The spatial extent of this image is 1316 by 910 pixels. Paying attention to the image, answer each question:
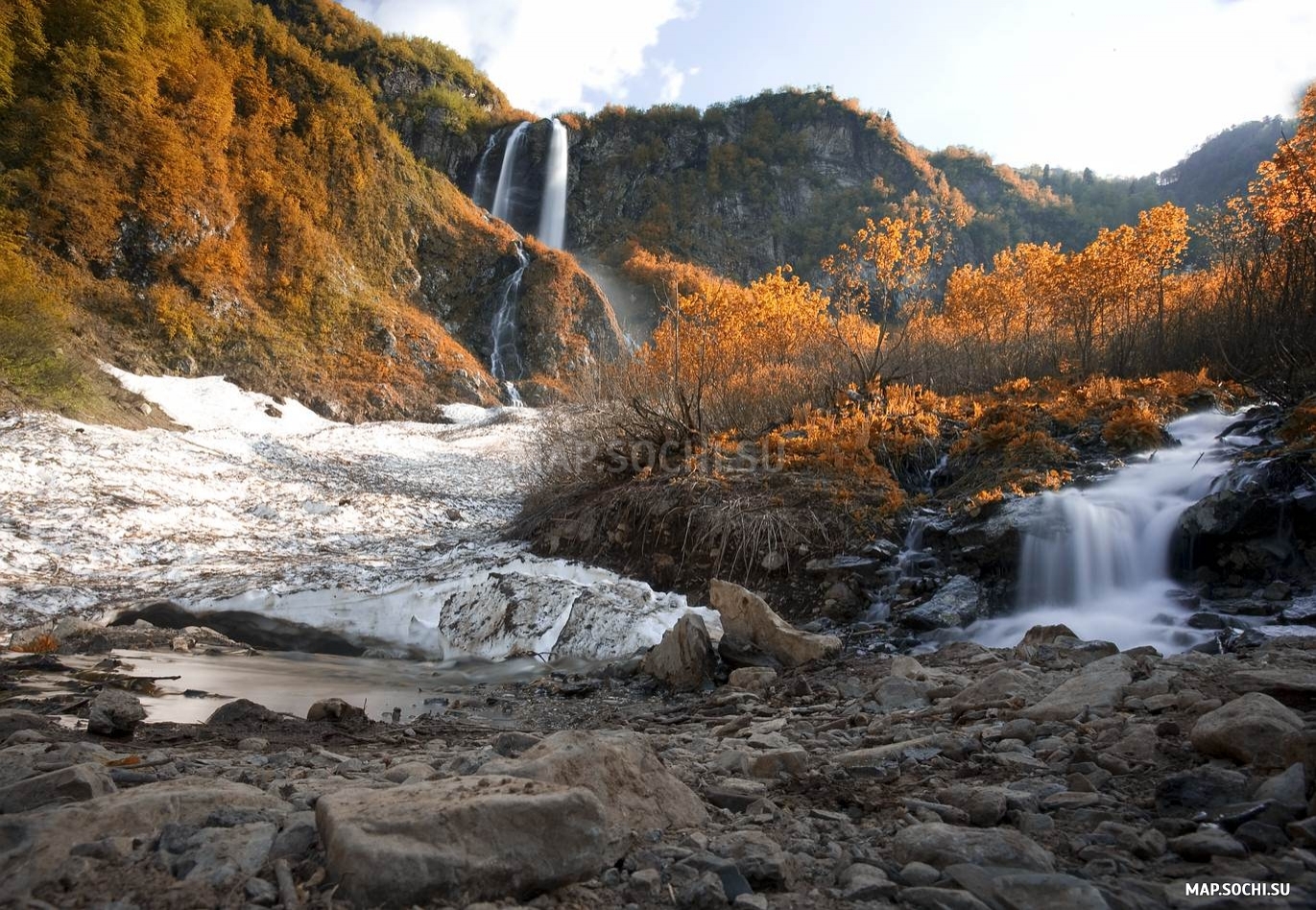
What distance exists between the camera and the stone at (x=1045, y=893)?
4.96 feet

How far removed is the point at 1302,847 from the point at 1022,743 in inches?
40.3

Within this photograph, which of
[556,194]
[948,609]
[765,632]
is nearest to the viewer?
[765,632]

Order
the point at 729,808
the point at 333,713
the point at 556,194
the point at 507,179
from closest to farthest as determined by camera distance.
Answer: the point at 729,808
the point at 333,713
the point at 507,179
the point at 556,194

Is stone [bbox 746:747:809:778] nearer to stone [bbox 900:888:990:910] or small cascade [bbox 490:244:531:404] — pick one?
stone [bbox 900:888:990:910]

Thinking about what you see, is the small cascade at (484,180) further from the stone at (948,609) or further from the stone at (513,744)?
the stone at (513,744)

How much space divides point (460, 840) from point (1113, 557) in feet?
22.3

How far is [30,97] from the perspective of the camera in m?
22.1

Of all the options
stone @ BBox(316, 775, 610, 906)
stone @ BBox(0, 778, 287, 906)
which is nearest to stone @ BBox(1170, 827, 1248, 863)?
stone @ BBox(316, 775, 610, 906)

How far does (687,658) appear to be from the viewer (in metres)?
5.00

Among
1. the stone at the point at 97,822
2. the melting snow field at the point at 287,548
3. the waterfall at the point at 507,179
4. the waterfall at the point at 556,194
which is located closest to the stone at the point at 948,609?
the melting snow field at the point at 287,548

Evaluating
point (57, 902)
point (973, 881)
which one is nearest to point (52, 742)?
point (57, 902)

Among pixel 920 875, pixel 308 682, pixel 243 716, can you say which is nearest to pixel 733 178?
pixel 308 682

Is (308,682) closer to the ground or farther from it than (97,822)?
closer to the ground

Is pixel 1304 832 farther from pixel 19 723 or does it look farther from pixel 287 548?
pixel 287 548
